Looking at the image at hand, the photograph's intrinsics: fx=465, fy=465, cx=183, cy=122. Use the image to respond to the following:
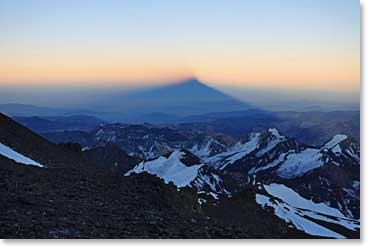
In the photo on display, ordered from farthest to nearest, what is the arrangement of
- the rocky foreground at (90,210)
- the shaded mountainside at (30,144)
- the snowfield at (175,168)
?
the snowfield at (175,168) < the shaded mountainside at (30,144) < the rocky foreground at (90,210)

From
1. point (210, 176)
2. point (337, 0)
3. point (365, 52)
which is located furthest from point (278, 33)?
point (210, 176)

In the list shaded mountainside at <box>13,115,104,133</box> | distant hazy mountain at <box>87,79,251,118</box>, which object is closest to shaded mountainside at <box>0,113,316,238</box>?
shaded mountainside at <box>13,115,104,133</box>

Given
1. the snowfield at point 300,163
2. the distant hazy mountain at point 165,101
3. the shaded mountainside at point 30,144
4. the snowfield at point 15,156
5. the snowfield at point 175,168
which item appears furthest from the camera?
the snowfield at point 300,163

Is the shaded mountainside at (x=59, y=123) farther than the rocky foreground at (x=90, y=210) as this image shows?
Yes

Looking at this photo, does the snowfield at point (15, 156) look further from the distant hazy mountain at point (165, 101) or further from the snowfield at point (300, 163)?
the snowfield at point (300, 163)

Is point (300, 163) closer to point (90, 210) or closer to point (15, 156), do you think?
point (15, 156)

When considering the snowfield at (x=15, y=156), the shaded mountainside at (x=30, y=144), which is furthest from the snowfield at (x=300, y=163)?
the snowfield at (x=15, y=156)

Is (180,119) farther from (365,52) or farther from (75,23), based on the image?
(365,52)

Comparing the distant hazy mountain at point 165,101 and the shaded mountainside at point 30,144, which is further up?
the distant hazy mountain at point 165,101
